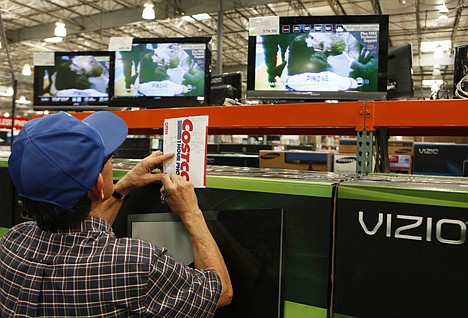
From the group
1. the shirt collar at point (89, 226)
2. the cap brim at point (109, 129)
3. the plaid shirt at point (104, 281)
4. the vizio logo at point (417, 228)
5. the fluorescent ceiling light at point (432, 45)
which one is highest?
the fluorescent ceiling light at point (432, 45)

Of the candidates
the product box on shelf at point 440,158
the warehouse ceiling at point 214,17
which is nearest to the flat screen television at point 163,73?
the product box on shelf at point 440,158

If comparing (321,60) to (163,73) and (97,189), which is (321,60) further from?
(97,189)

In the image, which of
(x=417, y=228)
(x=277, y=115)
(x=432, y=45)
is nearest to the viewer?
(x=417, y=228)

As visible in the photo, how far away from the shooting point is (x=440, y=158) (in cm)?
356

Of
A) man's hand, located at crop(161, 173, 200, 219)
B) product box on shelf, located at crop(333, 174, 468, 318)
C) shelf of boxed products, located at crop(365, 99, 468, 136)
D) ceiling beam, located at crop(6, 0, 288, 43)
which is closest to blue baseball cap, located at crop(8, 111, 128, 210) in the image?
man's hand, located at crop(161, 173, 200, 219)

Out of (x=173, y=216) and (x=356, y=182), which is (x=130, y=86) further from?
(x=356, y=182)

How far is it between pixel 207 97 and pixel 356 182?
1.40m

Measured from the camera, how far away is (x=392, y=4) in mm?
9195

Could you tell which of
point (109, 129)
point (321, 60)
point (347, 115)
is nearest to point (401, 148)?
point (321, 60)

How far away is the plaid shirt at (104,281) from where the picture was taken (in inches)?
31.5

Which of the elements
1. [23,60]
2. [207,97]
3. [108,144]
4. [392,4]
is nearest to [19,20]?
[23,60]

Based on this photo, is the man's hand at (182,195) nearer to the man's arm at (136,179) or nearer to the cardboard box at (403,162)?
the man's arm at (136,179)

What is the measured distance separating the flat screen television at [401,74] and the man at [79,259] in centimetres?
182

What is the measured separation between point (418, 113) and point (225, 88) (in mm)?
1540
